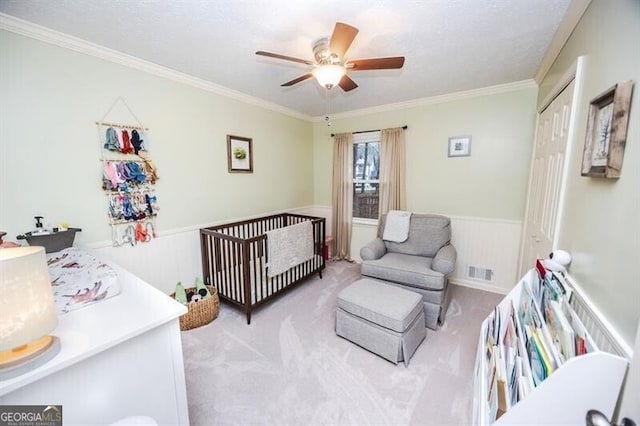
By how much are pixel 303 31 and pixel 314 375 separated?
243 centimetres

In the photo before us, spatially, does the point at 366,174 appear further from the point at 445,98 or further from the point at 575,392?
the point at 575,392

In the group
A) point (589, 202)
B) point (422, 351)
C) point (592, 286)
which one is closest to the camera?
point (592, 286)

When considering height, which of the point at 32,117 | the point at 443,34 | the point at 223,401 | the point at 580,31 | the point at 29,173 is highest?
the point at 443,34

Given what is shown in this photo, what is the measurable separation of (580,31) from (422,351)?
240cm

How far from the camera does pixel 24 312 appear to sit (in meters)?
0.78

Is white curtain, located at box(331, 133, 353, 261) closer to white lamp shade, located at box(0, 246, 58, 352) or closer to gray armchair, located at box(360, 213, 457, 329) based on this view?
gray armchair, located at box(360, 213, 457, 329)

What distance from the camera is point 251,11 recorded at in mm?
1548

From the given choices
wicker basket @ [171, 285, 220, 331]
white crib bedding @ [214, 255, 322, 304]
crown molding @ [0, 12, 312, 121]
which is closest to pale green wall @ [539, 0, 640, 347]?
white crib bedding @ [214, 255, 322, 304]

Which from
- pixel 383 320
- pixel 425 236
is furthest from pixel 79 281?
pixel 425 236

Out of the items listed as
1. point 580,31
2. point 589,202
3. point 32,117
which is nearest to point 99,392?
point 32,117

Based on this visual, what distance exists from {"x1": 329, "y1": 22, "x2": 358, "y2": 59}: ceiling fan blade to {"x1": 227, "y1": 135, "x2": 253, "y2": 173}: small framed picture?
180 centimetres

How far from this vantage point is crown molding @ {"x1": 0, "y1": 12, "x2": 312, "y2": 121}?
5.36 feet

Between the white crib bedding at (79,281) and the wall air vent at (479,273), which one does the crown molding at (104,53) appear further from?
the wall air vent at (479,273)

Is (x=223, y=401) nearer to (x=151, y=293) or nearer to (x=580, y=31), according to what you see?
(x=151, y=293)
